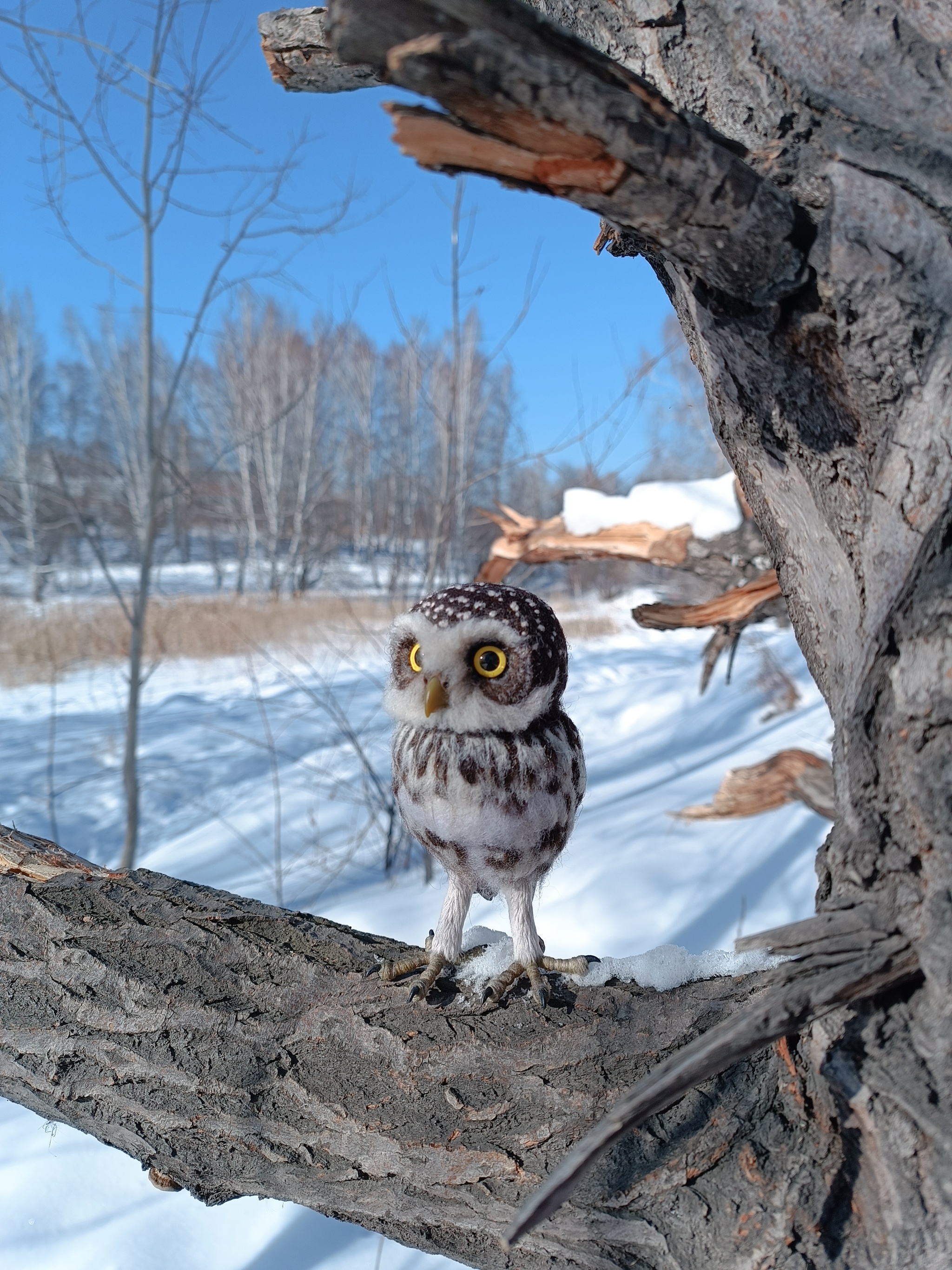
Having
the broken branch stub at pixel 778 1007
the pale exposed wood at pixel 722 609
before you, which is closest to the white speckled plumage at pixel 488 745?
the broken branch stub at pixel 778 1007

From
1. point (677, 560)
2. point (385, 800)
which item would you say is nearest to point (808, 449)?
point (677, 560)

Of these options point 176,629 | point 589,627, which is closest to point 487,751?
point 176,629

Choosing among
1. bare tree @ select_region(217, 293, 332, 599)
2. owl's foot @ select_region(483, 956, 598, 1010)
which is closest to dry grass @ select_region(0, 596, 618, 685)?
bare tree @ select_region(217, 293, 332, 599)

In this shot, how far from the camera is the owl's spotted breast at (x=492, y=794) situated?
3.44 feet

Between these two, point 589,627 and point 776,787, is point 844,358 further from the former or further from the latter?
point 589,627

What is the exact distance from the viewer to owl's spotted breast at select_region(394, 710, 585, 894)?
3.44 ft

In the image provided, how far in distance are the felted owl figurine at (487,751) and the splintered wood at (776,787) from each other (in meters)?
2.65

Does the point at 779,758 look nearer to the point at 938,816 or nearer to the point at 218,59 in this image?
the point at 938,816

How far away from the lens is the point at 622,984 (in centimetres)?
104

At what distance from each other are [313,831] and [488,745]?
11.7 ft

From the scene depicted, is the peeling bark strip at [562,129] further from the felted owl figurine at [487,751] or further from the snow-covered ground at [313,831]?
the snow-covered ground at [313,831]

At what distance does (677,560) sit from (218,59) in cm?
263

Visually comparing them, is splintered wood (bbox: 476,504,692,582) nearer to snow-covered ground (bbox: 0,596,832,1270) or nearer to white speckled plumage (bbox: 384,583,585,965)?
snow-covered ground (bbox: 0,596,832,1270)

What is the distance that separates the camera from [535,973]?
42.1 inches
